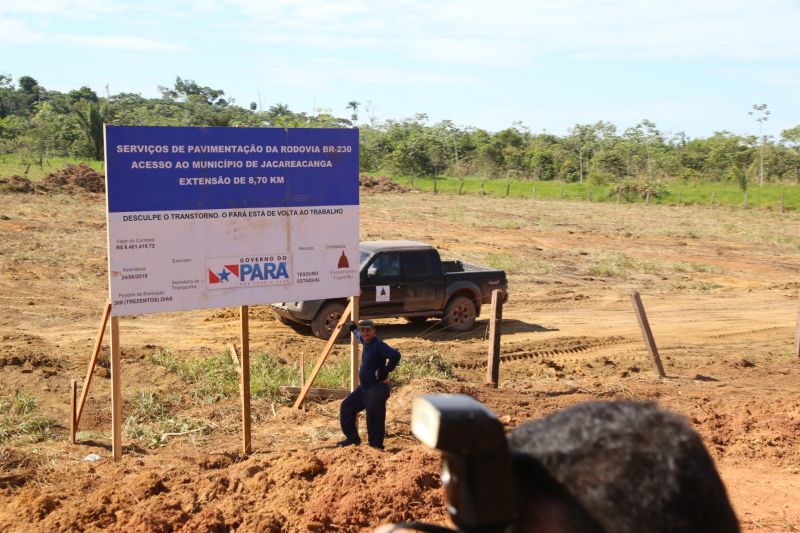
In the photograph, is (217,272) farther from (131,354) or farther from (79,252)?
(79,252)

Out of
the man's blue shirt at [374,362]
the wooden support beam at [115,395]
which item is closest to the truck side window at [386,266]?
the man's blue shirt at [374,362]

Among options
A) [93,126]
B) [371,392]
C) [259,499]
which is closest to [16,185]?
[93,126]

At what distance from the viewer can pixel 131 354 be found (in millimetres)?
13391

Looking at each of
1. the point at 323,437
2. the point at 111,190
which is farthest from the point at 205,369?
the point at 111,190

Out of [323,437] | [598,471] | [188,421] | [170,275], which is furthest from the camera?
[188,421]

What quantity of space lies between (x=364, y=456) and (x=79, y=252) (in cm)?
1895

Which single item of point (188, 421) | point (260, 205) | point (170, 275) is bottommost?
point (188, 421)

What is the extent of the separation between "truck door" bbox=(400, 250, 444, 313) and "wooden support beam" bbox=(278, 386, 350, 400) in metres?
4.74

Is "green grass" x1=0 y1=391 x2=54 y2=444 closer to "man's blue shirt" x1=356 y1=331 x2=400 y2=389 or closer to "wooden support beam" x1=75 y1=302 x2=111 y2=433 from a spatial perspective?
"wooden support beam" x1=75 y1=302 x2=111 y2=433

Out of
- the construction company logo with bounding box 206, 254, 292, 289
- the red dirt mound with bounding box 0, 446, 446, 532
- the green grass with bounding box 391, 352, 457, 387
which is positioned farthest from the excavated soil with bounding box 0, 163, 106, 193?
the red dirt mound with bounding box 0, 446, 446, 532

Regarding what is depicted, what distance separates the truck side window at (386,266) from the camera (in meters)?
15.5

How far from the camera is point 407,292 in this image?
15797 mm

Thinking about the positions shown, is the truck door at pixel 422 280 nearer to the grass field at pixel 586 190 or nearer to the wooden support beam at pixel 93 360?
the wooden support beam at pixel 93 360

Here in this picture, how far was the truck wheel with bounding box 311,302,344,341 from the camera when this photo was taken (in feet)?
49.5
